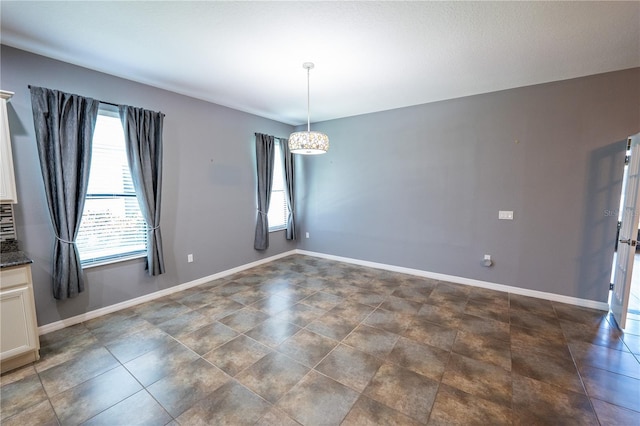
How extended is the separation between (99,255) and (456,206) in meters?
4.79

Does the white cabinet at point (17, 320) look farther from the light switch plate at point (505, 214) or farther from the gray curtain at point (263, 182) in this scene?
the light switch plate at point (505, 214)

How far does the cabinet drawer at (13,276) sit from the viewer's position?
6.80 ft

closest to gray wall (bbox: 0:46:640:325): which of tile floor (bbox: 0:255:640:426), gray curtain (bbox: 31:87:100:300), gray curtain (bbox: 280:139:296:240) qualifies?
gray curtain (bbox: 31:87:100:300)

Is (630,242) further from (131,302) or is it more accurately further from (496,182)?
(131,302)

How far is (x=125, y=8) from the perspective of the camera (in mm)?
1962

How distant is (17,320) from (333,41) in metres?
3.56

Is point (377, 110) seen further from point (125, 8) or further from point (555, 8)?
point (125, 8)

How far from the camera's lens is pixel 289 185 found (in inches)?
215

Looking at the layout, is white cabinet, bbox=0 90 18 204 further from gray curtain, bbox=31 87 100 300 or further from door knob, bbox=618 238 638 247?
door knob, bbox=618 238 638 247

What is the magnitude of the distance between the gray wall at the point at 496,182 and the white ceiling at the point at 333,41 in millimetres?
405

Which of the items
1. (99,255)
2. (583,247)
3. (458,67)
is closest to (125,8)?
(99,255)

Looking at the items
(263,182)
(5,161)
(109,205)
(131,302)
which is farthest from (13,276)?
(263,182)

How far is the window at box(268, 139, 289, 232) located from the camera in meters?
5.27

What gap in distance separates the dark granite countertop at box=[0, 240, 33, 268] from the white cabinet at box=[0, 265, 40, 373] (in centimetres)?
4
